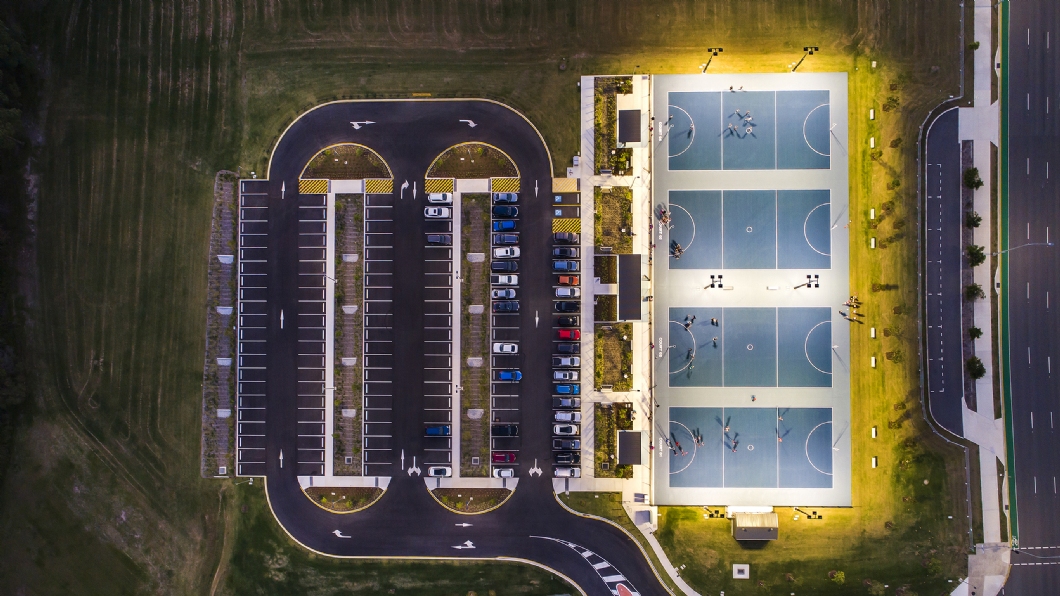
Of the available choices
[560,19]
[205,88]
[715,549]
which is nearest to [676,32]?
[560,19]

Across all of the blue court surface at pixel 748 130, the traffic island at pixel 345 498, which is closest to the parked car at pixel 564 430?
the traffic island at pixel 345 498

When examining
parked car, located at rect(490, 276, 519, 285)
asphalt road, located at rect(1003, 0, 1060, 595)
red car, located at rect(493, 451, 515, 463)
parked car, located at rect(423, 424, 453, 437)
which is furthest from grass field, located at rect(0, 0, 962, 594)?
parked car, located at rect(423, 424, 453, 437)

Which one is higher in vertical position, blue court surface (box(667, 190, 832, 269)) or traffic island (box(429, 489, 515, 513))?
blue court surface (box(667, 190, 832, 269))

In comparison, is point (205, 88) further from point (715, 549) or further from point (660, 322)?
point (715, 549)

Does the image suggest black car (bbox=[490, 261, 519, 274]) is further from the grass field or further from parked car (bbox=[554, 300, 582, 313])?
the grass field

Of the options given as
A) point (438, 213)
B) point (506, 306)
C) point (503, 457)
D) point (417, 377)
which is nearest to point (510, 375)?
point (506, 306)

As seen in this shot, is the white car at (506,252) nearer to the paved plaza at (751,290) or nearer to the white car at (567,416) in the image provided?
the paved plaza at (751,290)
